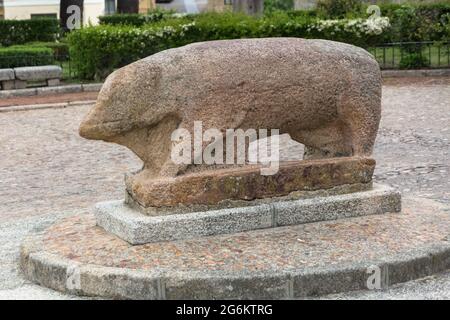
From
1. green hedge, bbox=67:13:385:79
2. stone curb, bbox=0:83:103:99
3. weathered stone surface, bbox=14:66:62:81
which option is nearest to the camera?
stone curb, bbox=0:83:103:99

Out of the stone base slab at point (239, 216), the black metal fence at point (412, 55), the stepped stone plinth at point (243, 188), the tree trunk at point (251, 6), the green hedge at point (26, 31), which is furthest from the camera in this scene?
the tree trunk at point (251, 6)

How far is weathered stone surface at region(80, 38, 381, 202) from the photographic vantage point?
7.09m

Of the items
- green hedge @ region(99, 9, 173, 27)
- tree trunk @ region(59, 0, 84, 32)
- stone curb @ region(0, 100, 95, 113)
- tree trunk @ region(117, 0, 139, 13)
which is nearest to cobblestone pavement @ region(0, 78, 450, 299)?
stone curb @ region(0, 100, 95, 113)

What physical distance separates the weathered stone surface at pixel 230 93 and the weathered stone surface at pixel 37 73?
1362 centimetres

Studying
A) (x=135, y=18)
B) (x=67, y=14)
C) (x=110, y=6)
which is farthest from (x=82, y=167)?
(x=110, y=6)

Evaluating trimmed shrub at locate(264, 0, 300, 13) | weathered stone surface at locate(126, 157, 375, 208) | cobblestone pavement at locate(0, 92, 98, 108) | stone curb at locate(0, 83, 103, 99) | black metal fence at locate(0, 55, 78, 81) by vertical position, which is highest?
trimmed shrub at locate(264, 0, 300, 13)

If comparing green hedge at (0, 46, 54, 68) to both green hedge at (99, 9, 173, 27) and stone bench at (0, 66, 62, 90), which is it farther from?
green hedge at (99, 9, 173, 27)

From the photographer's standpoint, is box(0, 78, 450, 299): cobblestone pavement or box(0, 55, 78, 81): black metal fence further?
box(0, 55, 78, 81): black metal fence

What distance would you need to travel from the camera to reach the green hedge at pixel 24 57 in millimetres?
20875

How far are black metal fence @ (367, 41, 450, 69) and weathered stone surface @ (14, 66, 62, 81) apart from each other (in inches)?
282

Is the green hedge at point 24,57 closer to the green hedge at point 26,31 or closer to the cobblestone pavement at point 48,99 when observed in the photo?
the cobblestone pavement at point 48,99

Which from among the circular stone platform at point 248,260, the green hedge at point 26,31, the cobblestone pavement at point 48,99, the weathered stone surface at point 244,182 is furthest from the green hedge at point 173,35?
the circular stone platform at point 248,260

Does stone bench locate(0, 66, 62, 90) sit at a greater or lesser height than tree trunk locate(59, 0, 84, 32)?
lesser

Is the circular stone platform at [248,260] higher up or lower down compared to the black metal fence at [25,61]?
lower down
